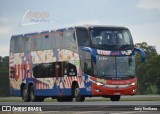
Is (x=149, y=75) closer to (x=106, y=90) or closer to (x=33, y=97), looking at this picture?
(x=33, y=97)

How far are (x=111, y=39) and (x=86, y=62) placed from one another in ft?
6.04

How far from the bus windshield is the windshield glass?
59 centimetres

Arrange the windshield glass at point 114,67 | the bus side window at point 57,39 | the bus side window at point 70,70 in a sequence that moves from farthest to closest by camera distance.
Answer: the bus side window at point 57,39, the bus side window at point 70,70, the windshield glass at point 114,67

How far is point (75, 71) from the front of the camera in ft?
107

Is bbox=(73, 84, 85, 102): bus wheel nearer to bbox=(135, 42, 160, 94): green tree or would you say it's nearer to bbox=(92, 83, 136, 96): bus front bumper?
bbox=(92, 83, 136, 96): bus front bumper

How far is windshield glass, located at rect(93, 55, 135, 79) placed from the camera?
32.0 metres

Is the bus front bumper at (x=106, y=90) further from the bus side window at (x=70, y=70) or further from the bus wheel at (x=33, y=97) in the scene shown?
the bus wheel at (x=33, y=97)

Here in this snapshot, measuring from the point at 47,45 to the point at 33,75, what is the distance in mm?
2508

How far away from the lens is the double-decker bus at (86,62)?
31844mm

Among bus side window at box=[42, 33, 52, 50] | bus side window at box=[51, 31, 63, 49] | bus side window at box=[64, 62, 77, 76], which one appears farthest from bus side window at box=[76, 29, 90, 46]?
bus side window at box=[42, 33, 52, 50]

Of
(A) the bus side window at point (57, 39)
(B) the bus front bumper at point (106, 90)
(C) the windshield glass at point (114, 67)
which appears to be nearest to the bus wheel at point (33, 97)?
(A) the bus side window at point (57, 39)

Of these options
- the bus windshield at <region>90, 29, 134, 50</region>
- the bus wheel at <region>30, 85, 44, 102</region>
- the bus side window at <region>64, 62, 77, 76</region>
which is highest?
the bus windshield at <region>90, 29, 134, 50</region>

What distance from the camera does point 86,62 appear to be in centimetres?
3209

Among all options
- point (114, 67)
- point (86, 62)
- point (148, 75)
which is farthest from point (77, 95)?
point (148, 75)
